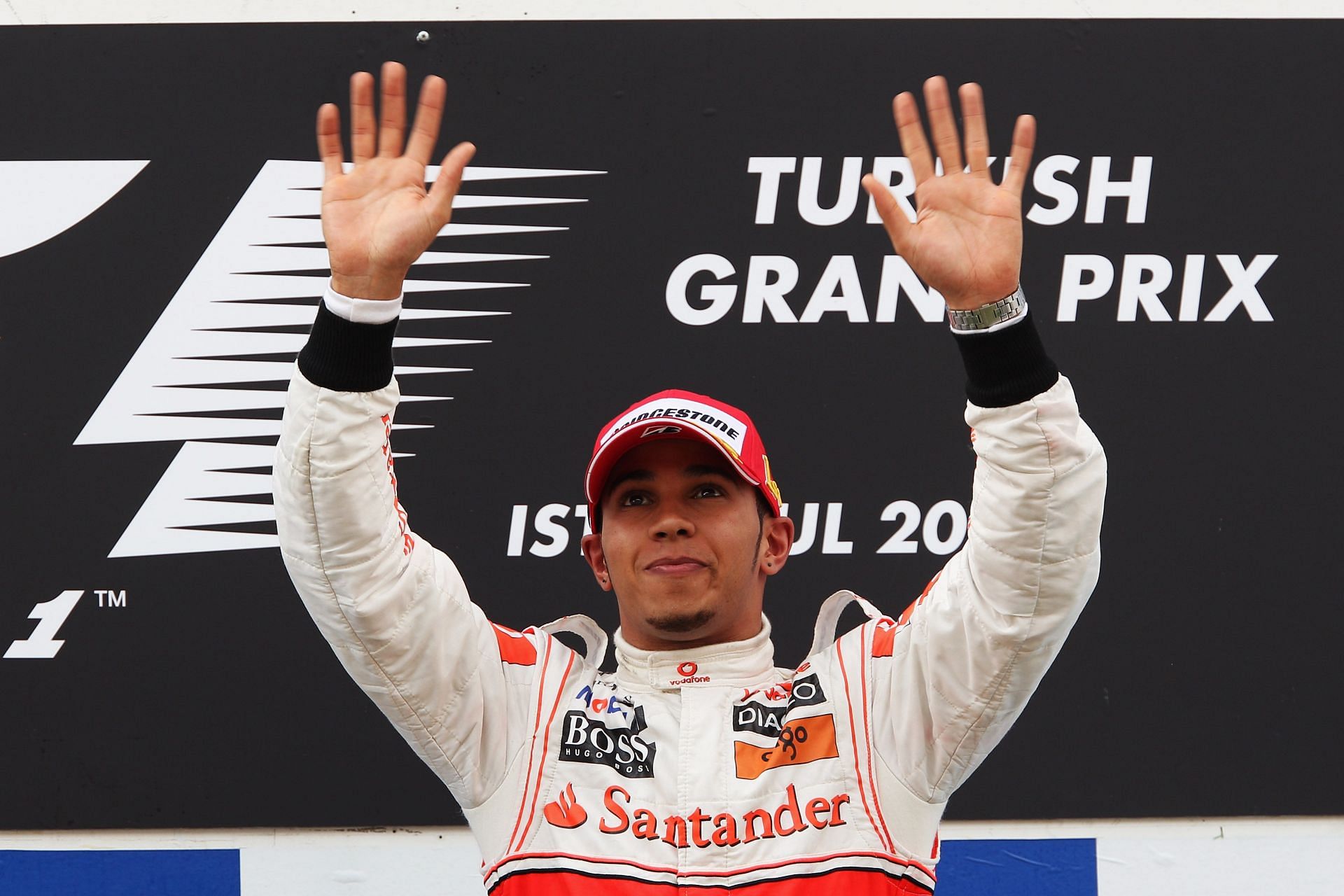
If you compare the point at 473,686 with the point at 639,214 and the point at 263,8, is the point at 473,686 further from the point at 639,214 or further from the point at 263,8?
the point at 263,8

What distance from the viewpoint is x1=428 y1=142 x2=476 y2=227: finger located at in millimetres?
1176

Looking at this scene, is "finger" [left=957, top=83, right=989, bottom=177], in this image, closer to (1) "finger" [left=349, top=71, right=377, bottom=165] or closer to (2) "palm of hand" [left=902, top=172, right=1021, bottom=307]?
(2) "palm of hand" [left=902, top=172, right=1021, bottom=307]

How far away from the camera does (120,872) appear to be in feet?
6.01

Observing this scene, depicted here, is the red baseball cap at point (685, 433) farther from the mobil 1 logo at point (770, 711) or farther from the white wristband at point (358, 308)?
the white wristband at point (358, 308)

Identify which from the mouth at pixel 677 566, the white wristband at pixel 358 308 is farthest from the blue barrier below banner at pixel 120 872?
the white wristband at pixel 358 308

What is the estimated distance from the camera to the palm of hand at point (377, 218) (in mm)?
1165

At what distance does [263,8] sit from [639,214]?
0.62 m

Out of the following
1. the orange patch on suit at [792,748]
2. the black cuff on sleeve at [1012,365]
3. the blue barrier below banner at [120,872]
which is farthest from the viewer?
the blue barrier below banner at [120,872]

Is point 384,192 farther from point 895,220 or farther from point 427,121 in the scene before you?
point 895,220

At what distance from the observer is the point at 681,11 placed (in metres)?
1.87

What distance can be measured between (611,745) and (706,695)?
114mm

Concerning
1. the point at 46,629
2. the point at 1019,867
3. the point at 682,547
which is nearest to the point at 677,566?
the point at 682,547

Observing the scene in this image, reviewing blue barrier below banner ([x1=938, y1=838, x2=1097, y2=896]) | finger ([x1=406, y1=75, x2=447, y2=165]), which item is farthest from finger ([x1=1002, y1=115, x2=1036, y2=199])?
blue barrier below banner ([x1=938, y1=838, x2=1097, y2=896])

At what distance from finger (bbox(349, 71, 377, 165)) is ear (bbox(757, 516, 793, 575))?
A: 1.97 ft
